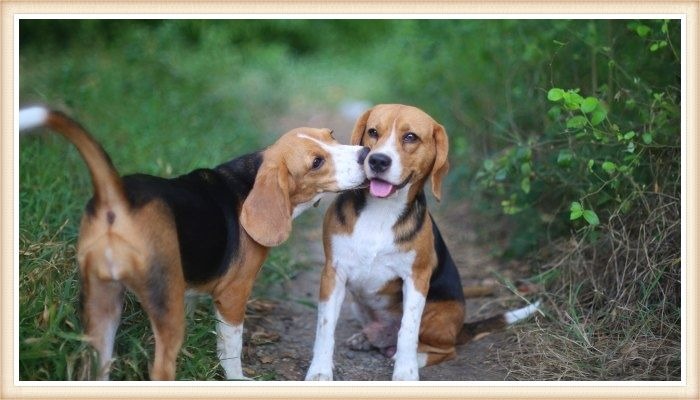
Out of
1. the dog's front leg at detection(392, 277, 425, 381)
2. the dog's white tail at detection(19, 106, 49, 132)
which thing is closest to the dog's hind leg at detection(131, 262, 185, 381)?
the dog's white tail at detection(19, 106, 49, 132)

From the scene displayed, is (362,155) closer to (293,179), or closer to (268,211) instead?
(293,179)

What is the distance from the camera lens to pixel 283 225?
4.62 meters

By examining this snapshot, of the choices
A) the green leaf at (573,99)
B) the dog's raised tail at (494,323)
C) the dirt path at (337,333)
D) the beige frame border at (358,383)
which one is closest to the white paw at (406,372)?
the dirt path at (337,333)

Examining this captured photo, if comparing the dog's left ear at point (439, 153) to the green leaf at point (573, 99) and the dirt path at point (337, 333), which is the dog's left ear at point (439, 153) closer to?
the green leaf at point (573, 99)

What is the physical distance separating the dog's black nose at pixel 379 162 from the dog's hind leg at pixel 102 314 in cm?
152

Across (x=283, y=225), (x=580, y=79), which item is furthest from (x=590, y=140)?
(x=283, y=225)

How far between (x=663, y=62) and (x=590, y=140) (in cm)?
92

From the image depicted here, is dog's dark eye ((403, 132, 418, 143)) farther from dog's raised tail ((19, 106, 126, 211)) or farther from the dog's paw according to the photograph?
dog's raised tail ((19, 106, 126, 211))

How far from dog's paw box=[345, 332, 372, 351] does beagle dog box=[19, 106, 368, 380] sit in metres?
1.17

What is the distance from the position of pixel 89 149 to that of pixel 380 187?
1.66 m

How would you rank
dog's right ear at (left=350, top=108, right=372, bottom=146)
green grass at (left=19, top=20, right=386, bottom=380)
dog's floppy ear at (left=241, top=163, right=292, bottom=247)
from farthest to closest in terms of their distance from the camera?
dog's right ear at (left=350, top=108, right=372, bottom=146), dog's floppy ear at (left=241, top=163, right=292, bottom=247), green grass at (left=19, top=20, right=386, bottom=380)

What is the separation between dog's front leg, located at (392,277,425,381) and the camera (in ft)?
16.2

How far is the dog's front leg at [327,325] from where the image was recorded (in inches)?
192

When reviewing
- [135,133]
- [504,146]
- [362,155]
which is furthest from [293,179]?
[504,146]
